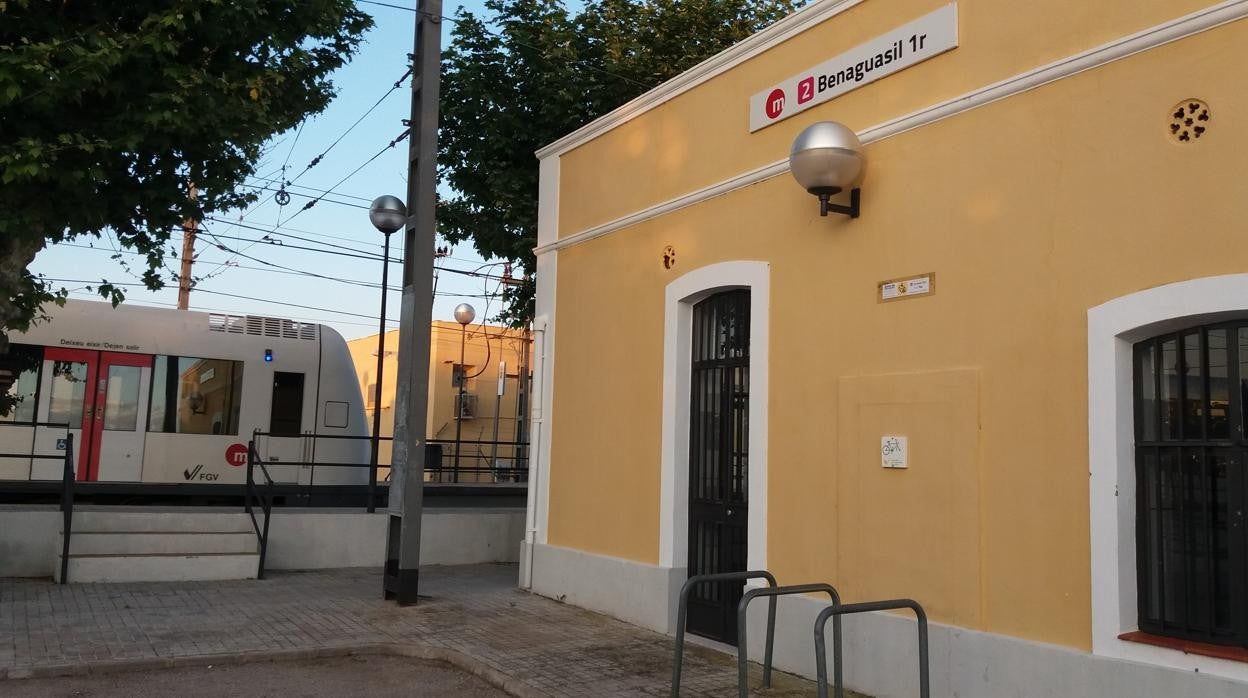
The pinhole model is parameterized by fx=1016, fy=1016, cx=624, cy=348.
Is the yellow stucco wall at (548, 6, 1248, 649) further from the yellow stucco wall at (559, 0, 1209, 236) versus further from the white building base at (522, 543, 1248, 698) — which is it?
the white building base at (522, 543, 1248, 698)

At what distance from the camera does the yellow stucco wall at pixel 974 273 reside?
5367 millimetres

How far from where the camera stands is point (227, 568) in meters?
11.2

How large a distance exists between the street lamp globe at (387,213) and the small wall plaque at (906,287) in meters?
6.02

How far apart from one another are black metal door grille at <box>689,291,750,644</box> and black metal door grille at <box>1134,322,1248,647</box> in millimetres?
3429

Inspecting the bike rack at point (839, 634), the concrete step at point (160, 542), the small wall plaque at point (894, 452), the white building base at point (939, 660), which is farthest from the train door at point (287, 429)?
the bike rack at point (839, 634)

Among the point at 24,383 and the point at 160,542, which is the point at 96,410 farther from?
the point at 160,542

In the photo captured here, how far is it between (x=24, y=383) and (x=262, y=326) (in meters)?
3.25

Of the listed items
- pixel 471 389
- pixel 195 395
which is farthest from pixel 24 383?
pixel 471 389

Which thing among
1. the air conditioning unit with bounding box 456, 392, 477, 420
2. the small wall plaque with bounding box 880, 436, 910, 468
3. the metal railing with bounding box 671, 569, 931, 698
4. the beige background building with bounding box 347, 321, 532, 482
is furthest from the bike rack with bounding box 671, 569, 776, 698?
the air conditioning unit with bounding box 456, 392, 477, 420

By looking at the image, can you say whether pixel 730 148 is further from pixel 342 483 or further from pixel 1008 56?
pixel 342 483

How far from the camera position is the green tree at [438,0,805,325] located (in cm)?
1357

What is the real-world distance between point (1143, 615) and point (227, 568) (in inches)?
363

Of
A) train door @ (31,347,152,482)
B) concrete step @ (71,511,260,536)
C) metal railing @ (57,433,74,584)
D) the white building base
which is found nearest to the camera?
the white building base

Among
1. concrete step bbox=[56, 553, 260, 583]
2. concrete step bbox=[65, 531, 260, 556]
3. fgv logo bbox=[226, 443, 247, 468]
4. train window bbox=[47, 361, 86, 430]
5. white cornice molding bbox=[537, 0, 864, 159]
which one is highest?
white cornice molding bbox=[537, 0, 864, 159]
